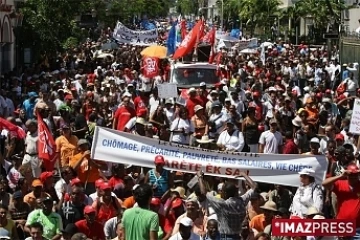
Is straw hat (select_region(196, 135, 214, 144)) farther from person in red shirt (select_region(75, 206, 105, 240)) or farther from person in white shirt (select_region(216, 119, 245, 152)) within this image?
person in red shirt (select_region(75, 206, 105, 240))

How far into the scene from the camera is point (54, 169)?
13102 millimetres

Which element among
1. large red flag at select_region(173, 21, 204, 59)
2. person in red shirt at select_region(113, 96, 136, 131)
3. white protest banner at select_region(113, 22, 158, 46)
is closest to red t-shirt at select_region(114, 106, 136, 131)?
person in red shirt at select_region(113, 96, 136, 131)

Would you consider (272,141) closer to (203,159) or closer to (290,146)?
(290,146)

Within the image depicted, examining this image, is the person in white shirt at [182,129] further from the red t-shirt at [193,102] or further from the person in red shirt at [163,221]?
the person in red shirt at [163,221]

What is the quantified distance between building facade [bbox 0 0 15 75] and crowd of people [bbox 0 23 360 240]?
458 inches

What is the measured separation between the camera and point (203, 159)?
12.4 metres

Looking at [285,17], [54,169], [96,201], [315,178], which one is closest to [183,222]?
[96,201]

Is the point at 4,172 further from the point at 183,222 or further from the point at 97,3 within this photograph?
the point at 97,3

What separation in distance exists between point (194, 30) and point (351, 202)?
18219mm

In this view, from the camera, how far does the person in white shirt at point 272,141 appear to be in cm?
1459

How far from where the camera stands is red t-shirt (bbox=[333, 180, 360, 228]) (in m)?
10.2

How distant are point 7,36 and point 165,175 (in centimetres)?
2393

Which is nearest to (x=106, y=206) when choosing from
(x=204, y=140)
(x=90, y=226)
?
(x=90, y=226)

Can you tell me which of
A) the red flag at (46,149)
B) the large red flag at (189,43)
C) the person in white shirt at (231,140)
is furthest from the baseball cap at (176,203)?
the large red flag at (189,43)
